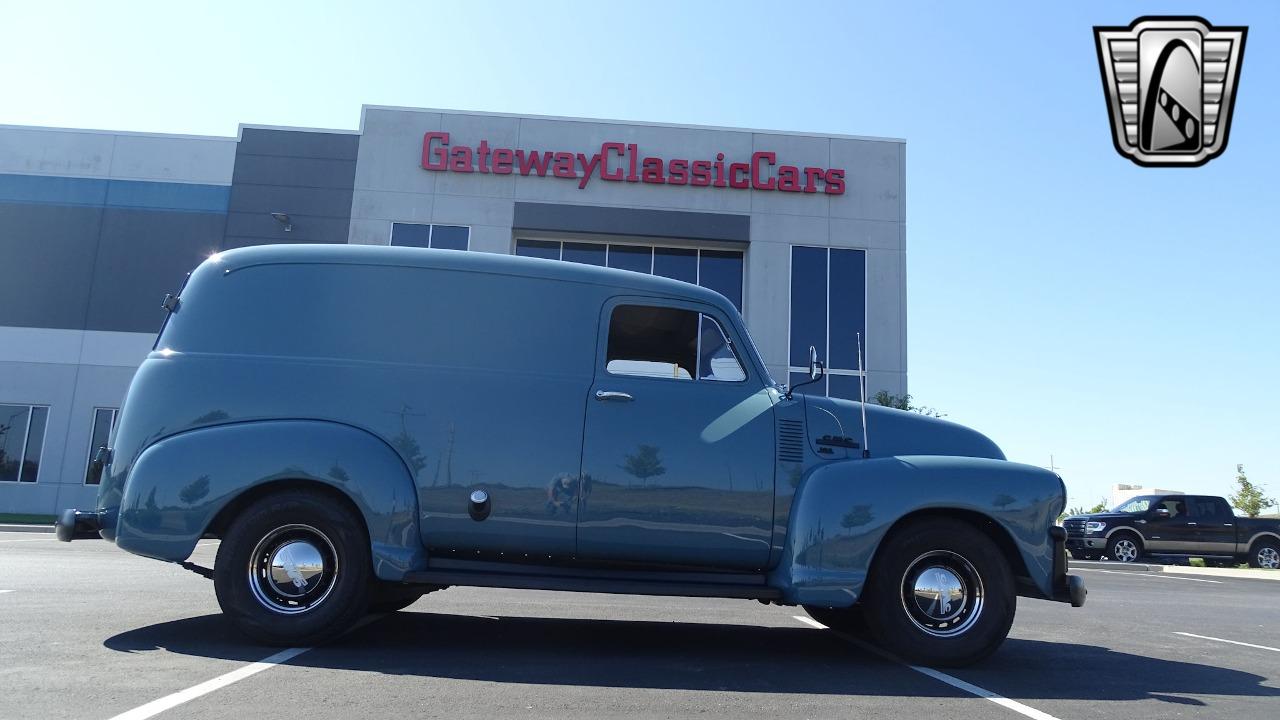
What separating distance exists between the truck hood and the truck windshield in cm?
1743

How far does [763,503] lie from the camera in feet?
17.0

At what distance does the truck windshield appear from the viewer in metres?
20.5

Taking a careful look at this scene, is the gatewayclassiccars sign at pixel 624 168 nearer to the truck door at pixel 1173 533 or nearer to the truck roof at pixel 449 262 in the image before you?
the truck door at pixel 1173 533

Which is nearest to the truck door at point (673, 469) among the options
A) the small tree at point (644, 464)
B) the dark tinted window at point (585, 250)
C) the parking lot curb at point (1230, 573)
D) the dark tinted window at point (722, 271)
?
the small tree at point (644, 464)

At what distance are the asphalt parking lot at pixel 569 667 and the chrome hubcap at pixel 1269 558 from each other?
50.8ft

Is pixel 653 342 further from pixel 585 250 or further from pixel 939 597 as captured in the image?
pixel 585 250

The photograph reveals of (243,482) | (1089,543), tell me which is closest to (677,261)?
(1089,543)

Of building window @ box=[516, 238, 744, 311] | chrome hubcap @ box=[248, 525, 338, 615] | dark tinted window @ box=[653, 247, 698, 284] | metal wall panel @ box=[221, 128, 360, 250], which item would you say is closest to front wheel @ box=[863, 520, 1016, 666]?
chrome hubcap @ box=[248, 525, 338, 615]

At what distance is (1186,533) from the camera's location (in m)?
20.2

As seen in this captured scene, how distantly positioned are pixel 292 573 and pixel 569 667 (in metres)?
1.67

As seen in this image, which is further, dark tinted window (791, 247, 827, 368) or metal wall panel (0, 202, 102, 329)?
metal wall panel (0, 202, 102, 329)

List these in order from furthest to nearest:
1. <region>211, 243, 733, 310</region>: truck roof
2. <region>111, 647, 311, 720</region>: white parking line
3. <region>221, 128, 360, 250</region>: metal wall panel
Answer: <region>221, 128, 360, 250</region>: metal wall panel → <region>211, 243, 733, 310</region>: truck roof → <region>111, 647, 311, 720</region>: white parking line

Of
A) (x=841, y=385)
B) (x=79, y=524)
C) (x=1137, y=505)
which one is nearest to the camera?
(x=79, y=524)

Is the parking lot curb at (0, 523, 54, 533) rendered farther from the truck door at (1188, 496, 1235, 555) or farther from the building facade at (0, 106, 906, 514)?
the truck door at (1188, 496, 1235, 555)
